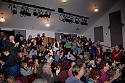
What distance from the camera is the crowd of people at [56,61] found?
3.75 meters

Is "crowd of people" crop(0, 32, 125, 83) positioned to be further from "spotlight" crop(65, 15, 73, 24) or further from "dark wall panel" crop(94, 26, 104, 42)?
"dark wall panel" crop(94, 26, 104, 42)

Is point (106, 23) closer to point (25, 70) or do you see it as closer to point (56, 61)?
point (56, 61)

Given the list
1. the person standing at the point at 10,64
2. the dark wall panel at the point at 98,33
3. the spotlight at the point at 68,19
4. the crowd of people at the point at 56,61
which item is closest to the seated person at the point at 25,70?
the crowd of people at the point at 56,61

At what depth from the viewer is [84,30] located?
1602cm

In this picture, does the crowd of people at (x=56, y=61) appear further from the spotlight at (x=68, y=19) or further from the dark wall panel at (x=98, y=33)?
the dark wall panel at (x=98, y=33)

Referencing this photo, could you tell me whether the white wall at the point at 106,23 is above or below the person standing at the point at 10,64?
above

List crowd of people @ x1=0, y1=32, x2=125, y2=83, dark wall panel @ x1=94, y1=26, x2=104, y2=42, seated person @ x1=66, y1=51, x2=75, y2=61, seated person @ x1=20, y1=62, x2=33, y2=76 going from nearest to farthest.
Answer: crowd of people @ x1=0, y1=32, x2=125, y2=83, seated person @ x1=20, y1=62, x2=33, y2=76, seated person @ x1=66, y1=51, x2=75, y2=61, dark wall panel @ x1=94, y1=26, x2=104, y2=42

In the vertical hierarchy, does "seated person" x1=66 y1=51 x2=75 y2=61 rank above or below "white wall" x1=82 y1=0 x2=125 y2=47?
below

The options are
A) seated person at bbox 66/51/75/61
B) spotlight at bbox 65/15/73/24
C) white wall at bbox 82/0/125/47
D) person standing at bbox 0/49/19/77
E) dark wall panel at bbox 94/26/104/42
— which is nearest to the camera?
person standing at bbox 0/49/19/77

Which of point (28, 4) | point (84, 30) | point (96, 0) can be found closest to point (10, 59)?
point (28, 4)

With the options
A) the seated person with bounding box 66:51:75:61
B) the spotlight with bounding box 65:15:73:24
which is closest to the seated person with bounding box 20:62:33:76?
the seated person with bounding box 66:51:75:61

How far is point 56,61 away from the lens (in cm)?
889

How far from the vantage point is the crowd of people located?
3754 mm

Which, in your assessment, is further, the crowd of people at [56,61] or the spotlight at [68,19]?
the spotlight at [68,19]
